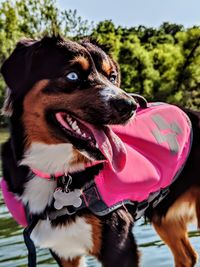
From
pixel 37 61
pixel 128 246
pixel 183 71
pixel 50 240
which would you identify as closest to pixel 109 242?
pixel 128 246

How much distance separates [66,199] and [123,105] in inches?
36.2

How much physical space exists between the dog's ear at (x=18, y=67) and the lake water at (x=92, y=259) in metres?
2.61

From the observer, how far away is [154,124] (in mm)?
5551

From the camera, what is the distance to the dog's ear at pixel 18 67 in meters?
4.36

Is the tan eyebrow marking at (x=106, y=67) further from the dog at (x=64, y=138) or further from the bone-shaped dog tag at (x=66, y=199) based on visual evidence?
the bone-shaped dog tag at (x=66, y=199)

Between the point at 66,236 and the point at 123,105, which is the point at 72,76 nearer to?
the point at 123,105

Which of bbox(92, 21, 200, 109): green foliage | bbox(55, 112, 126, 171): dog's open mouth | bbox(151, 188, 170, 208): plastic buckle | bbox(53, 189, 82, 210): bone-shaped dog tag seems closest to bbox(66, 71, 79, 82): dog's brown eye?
bbox(55, 112, 126, 171): dog's open mouth

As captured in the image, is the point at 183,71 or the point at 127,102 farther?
the point at 183,71

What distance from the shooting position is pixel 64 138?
4.30 m

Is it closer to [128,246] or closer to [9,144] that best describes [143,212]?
[128,246]

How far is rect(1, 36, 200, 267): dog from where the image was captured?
425 cm

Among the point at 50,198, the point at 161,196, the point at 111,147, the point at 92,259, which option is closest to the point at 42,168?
the point at 50,198

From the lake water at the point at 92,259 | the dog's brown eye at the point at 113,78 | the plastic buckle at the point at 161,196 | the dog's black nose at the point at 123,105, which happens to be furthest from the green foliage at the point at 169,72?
the dog's black nose at the point at 123,105

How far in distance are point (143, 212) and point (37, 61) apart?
5.82 ft
